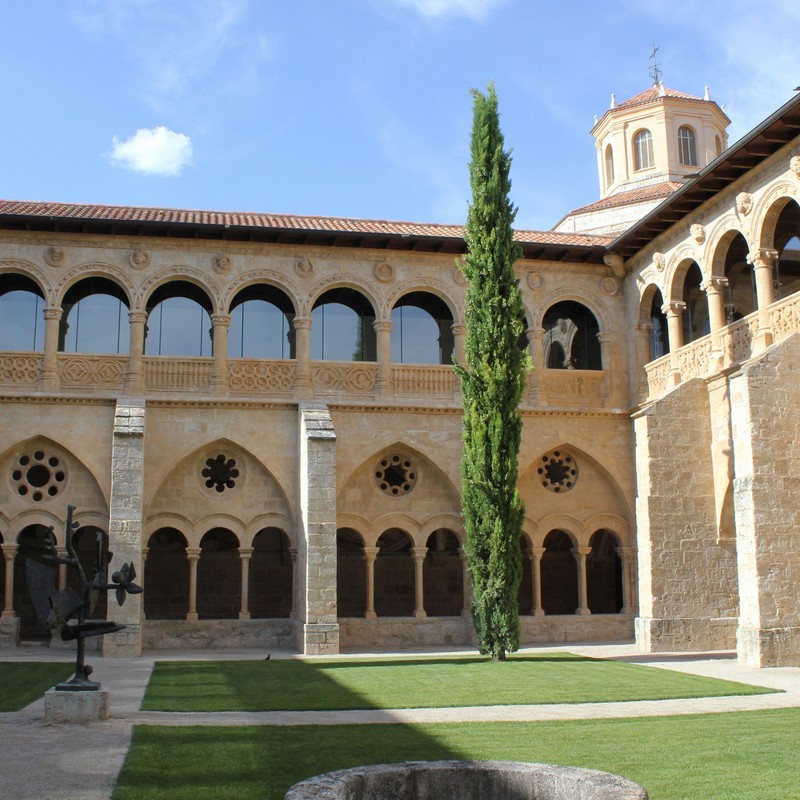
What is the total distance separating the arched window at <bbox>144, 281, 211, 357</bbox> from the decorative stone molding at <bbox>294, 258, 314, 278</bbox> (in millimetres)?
2078

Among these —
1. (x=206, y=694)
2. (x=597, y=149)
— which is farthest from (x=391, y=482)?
(x=597, y=149)

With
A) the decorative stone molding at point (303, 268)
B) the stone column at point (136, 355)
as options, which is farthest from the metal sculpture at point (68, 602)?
the decorative stone molding at point (303, 268)

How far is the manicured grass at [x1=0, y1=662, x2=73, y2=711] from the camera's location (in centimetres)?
1116

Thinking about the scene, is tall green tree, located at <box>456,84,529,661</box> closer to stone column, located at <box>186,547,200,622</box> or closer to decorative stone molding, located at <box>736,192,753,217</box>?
decorative stone molding, located at <box>736,192,753,217</box>

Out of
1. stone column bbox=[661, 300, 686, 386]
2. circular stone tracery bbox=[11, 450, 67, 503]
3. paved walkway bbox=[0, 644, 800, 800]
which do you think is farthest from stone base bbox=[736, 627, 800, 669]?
circular stone tracery bbox=[11, 450, 67, 503]

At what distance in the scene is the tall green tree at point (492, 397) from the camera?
16.7 m

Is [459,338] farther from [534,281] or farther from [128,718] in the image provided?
[128,718]

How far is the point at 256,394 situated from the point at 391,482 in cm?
346

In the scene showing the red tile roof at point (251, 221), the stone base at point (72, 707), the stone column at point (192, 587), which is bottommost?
the stone base at point (72, 707)

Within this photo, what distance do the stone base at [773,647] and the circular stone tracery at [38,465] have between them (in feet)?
43.1

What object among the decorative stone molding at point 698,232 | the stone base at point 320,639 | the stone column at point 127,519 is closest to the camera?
the stone column at point 127,519

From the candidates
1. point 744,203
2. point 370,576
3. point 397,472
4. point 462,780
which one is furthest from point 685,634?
point 462,780

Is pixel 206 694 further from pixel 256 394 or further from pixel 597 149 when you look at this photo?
pixel 597 149

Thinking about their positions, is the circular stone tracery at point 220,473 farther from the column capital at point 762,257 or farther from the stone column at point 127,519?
the column capital at point 762,257
